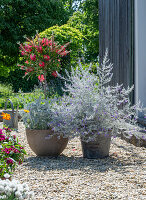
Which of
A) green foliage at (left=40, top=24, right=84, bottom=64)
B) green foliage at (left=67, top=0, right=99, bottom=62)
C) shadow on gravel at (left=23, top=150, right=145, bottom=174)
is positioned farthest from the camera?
green foliage at (left=67, top=0, right=99, bottom=62)

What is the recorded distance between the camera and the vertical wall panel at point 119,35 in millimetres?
4477

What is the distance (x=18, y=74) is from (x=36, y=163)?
13574 millimetres

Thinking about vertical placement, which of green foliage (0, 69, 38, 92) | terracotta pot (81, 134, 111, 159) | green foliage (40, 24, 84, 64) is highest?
green foliage (40, 24, 84, 64)

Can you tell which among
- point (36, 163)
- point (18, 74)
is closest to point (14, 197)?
point (36, 163)

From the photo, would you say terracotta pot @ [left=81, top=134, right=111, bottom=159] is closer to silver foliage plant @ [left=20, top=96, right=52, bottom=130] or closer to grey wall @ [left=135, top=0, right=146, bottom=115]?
silver foliage plant @ [left=20, top=96, right=52, bottom=130]

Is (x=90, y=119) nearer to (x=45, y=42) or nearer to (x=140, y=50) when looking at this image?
(x=140, y=50)

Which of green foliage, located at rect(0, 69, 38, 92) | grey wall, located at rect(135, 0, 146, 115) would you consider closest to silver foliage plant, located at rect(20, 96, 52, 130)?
grey wall, located at rect(135, 0, 146, 115)

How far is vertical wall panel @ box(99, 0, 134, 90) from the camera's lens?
14.7ft

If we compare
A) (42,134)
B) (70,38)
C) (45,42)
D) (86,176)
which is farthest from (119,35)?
(70,38)

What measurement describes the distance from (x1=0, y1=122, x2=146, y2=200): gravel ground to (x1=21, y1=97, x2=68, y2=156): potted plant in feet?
0.34

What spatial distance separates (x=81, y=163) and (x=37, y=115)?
0.76 metres

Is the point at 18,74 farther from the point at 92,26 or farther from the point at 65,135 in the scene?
the point at 65,135

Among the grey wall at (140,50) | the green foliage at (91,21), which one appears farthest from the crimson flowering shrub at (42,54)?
the green foliage at (91,21)

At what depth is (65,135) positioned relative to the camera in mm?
3295
